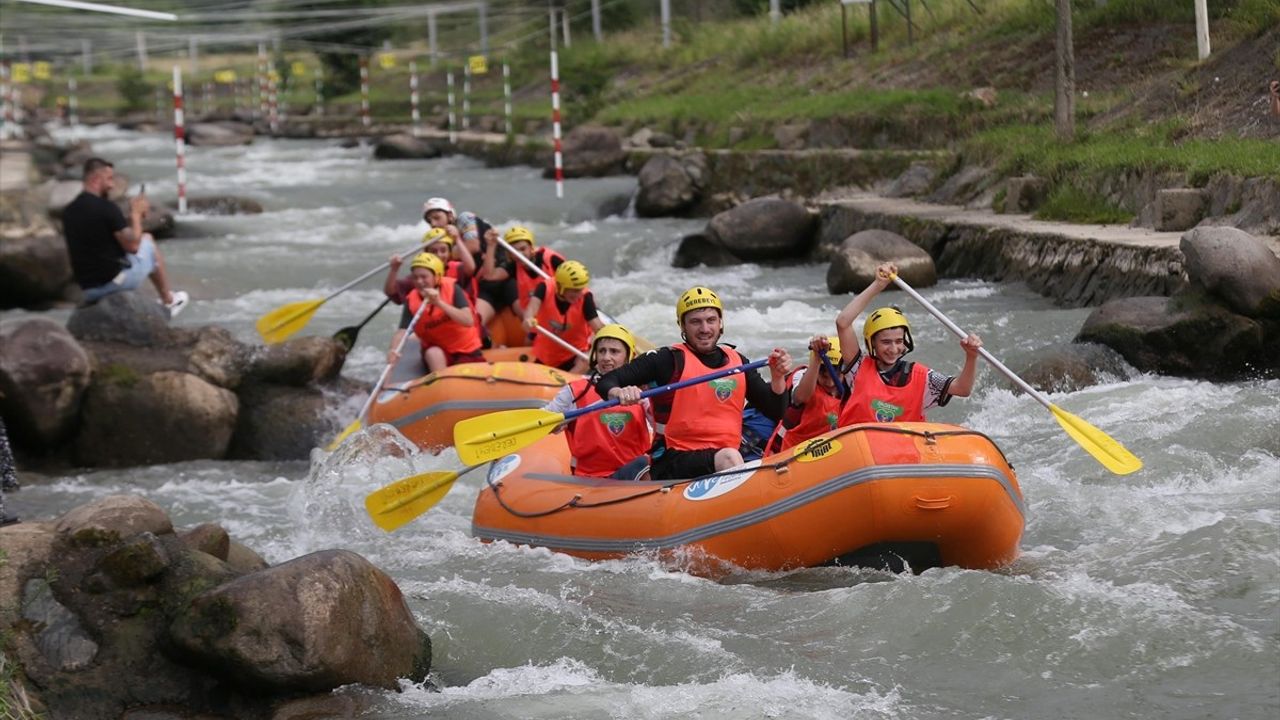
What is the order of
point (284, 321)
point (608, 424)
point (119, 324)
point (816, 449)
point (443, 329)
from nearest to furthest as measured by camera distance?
point (816, 449) → point (608, 424) → point (119, 324) → point (443, 329) → point (284, 321)

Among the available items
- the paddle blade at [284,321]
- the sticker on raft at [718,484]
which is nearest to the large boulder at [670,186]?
the paddle blade at [284,321]

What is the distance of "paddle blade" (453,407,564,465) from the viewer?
718cm

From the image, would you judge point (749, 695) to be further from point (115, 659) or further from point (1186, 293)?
point (1186, 293)

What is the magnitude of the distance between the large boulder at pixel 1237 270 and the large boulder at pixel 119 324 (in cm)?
630

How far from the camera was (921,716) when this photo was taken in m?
5.02

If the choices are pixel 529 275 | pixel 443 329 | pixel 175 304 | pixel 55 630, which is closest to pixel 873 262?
pixel 529 275

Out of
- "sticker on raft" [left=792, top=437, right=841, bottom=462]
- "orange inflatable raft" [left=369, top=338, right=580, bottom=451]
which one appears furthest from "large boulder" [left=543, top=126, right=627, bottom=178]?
"sticker on raft" [left=792, top=437, right=841, bottom=462]

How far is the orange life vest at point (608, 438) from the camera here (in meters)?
7.20

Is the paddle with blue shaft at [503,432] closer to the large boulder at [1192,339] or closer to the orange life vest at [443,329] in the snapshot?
the orange life vest at [443,329]

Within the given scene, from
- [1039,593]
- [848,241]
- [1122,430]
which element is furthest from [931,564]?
[848,241]

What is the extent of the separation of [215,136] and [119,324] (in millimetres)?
28518

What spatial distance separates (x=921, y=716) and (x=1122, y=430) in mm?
3798

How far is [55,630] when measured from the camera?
4844mm

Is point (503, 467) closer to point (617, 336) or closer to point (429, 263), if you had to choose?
point (617, 336)
